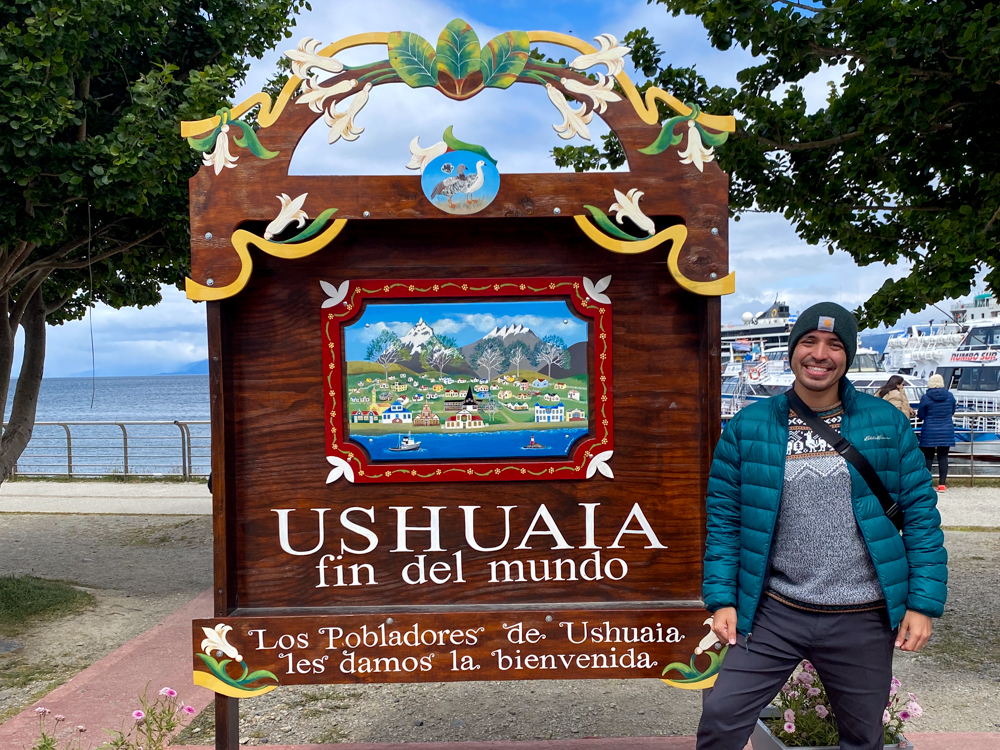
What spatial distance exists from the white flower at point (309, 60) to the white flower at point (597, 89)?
0.89 meters

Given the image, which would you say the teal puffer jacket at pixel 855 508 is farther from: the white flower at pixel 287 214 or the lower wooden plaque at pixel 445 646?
the white flower at pixel 287 214

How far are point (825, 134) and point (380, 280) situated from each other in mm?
4333

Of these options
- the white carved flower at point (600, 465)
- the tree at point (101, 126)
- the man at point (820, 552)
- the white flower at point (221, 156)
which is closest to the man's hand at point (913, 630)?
the man at point (820, 552)

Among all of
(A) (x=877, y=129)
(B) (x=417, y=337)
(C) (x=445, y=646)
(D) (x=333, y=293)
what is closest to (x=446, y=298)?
(B) (x=417, y=337)

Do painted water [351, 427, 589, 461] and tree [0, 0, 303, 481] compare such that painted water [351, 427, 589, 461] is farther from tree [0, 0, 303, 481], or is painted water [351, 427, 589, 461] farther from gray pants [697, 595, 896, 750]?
tree [0, 0, 303, 481]

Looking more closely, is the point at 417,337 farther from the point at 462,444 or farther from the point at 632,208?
the point at 632,208

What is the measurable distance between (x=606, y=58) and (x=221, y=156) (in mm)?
1555

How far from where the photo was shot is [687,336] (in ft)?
10.4

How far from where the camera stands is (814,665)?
97.7 inches

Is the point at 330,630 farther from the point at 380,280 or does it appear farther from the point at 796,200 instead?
the point at 796,200

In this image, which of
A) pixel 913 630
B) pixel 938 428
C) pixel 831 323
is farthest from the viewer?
pixel 938 428

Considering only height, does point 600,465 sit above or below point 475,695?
above

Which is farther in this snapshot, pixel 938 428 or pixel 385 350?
pixel 938 428

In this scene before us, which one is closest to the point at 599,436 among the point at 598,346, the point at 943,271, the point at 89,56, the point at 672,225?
the point at 598,346
